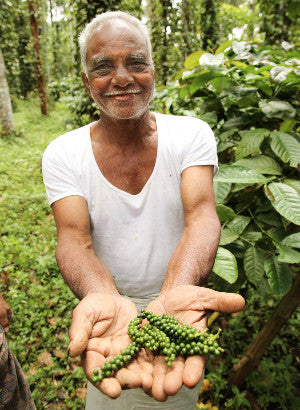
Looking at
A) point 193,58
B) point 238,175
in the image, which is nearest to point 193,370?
point 238,175

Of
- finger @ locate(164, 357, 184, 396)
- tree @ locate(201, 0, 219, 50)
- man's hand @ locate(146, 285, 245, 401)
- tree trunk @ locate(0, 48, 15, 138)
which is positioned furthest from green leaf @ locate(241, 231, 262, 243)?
tree @ locate(201, 0, 219, 50)

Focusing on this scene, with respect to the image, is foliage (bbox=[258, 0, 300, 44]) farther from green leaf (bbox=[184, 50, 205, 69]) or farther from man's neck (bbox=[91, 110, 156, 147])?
Answer: man's neck (bbox=[91, 110, 156, 147])

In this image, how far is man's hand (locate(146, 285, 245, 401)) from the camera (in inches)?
36.7

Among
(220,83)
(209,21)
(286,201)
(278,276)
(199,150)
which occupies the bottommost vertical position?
(278,276)

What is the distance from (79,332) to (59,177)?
0.83 m

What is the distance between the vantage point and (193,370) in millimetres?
959

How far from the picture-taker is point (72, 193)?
1.56 m

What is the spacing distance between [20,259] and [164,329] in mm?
2717

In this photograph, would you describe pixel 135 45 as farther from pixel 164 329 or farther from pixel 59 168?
pixel 164 329

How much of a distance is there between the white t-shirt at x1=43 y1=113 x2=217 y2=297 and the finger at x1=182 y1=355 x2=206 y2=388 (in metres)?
0.71

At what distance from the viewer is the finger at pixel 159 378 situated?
3.03 ft

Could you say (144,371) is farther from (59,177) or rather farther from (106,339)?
(59,177)

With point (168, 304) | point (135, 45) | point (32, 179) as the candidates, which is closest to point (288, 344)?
point (168, 304)

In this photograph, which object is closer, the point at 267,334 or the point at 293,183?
the point at 293,183
